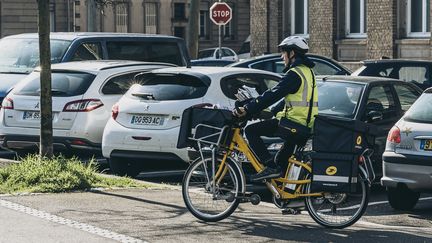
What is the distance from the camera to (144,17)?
67938 millimetres

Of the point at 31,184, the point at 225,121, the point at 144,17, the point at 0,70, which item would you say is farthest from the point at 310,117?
the point at 144,17

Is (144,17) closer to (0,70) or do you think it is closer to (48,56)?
(0,70)

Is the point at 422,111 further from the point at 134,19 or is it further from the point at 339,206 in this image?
the point at 134,19

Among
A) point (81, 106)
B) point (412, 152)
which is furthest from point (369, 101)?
point (81, 106)

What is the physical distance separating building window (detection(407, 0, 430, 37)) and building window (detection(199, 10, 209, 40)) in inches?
1486

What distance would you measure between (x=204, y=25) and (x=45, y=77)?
184 ft

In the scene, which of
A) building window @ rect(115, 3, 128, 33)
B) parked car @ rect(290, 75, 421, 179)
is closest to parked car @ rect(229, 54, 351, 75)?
parked car @ rect(290, 75, 421, 179)

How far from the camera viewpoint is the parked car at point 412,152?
37.8ft

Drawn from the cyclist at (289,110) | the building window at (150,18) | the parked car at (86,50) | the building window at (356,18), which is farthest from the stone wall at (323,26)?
the building window at (150,18)

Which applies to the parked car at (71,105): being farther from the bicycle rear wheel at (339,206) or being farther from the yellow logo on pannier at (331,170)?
the yellow logo on pannier at (331,170)

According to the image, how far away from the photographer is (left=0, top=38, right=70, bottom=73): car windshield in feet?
61.9

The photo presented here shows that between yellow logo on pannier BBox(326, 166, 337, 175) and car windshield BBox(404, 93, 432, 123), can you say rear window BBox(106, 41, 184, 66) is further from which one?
yellow logo on pannier BBox(326, 166, 337, 175)

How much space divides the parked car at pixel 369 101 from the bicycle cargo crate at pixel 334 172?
3043mm

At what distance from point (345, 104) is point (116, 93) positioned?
11.7 ft
